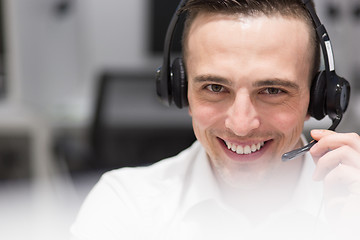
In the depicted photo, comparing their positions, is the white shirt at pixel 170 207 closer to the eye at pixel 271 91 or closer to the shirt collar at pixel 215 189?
the shirt collar at pixel 215 189

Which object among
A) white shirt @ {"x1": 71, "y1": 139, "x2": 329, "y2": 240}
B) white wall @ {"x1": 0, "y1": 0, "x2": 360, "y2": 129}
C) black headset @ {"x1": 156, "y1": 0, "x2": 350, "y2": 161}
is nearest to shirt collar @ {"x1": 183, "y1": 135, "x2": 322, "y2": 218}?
white shirt @ {"x1": 71, "y1": 139, "x2": 329, "y2": 240}

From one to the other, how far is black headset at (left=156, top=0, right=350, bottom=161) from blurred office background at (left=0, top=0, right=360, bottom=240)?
0.83m

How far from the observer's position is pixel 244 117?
74 centimetres

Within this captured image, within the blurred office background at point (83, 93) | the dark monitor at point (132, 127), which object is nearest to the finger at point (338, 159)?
the blurred office background at point (83, 93)

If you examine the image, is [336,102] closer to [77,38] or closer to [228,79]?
[228,79]

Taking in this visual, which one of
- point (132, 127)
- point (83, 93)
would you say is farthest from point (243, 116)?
point (83, 93)

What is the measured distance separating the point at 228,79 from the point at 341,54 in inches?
76.1

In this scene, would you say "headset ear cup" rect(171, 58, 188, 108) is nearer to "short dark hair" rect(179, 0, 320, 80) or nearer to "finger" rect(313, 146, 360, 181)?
"short dark hair" rect(179, 0, 320, 80)

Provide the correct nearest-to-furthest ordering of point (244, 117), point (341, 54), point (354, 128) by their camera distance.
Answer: point (244, 117) → point (354, 128) → point (341, 54)

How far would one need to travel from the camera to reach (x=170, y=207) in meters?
0.94

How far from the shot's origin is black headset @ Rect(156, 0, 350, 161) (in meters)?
0.76

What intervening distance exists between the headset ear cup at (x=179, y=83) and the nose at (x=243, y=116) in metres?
0.16

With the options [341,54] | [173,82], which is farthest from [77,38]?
[173,82]

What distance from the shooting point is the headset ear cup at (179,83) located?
0.89 m
